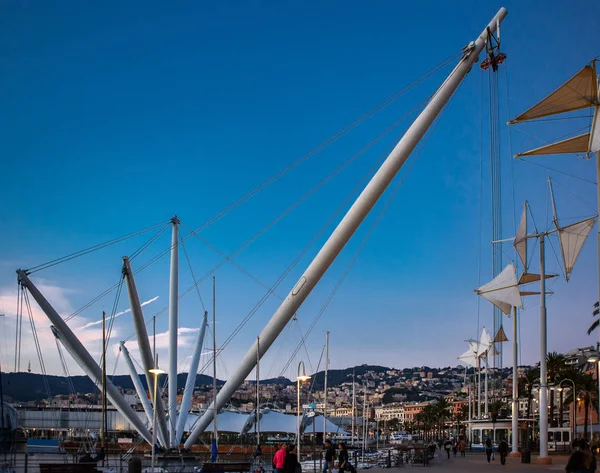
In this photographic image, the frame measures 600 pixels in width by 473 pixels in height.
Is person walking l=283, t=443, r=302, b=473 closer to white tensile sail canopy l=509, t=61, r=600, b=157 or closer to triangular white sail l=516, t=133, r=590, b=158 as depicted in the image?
white tensile sail canopy l=509, t=61, r=600, b=157

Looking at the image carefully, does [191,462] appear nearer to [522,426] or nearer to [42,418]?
[522,426]

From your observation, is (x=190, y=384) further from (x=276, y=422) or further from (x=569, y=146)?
(x=276, y=422)

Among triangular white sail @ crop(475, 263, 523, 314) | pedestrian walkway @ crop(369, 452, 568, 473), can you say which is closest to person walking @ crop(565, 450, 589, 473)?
pedestrian walkway @ crop(369, 452, 568, 473)

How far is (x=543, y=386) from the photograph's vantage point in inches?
1436

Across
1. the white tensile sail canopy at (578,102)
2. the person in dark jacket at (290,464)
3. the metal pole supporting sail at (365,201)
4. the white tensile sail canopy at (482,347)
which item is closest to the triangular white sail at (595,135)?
→ the white tensile sail canopy at (578,102)

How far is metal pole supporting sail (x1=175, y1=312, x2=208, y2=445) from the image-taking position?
117 feet

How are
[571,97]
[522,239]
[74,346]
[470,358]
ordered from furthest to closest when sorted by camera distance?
[470,358] → [522,239] → [74,346] → [571,97]

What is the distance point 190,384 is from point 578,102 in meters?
25.5

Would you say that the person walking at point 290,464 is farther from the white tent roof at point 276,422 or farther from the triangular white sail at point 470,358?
the triangular white sail at point 470,358

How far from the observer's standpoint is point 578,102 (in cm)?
2814

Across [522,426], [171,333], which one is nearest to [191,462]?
[171,333]

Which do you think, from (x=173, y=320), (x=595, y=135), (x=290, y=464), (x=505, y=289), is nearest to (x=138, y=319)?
(x=173, y=320)

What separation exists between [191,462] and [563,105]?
74.5ft

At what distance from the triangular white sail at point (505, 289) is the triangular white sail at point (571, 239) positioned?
8107 mm
